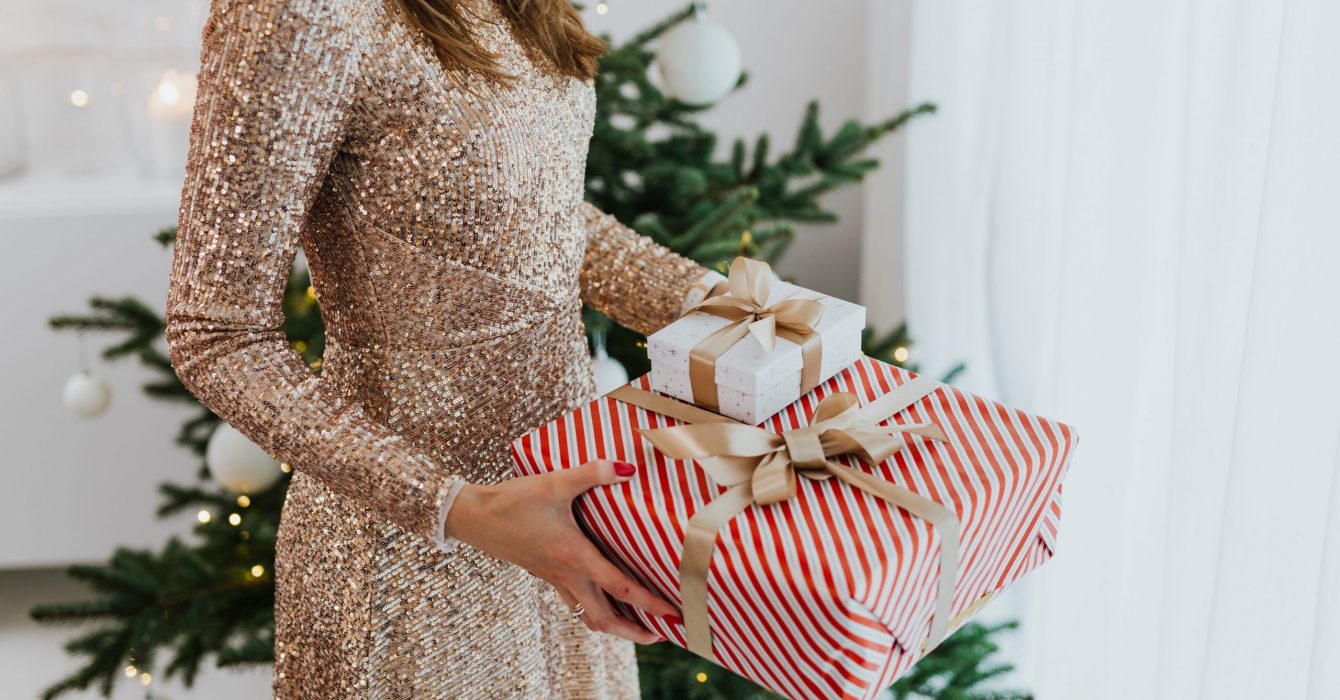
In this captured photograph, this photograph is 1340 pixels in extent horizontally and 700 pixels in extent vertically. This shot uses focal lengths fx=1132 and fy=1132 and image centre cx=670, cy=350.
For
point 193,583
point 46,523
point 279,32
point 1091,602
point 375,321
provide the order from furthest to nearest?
point 46,523
point 193,583
point 1091,602
point 375,321
point 279,32

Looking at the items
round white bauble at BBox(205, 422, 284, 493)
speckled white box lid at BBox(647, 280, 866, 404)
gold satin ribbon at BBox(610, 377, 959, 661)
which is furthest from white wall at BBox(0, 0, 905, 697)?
gold satin ribbon at BBox(610, 377, 959, 661)

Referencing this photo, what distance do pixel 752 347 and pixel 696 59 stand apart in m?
0.76

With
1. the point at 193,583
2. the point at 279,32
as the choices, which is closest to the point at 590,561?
the point at 279,32

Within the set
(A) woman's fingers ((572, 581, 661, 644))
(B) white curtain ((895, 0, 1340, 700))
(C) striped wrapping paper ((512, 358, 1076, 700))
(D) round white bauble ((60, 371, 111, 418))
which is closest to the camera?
(C) striped wrapping paper ((512, 358, 1076, 700))

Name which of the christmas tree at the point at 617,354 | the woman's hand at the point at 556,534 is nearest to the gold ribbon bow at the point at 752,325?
the woman's hand at the point at 556,534

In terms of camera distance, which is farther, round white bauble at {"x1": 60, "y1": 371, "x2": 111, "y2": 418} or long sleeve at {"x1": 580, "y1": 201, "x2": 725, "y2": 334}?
round white bauble at {"x1": 60, "y1": 371, "x2": 111, "y2": 418}

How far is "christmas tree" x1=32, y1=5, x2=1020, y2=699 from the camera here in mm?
1575

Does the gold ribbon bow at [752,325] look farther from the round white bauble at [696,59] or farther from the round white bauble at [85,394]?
the round white bauble at [85,394]

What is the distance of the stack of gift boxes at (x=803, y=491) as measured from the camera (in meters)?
0.70

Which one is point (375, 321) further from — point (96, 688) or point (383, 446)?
point (96, 688)

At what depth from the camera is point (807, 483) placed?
744 mm

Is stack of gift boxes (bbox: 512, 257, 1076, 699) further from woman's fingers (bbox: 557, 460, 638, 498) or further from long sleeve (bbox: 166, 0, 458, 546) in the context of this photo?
long sleeve (bbox: 166, 0, 458, 546)

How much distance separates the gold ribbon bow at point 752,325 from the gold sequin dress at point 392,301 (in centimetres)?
11

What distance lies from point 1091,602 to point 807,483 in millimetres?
801
